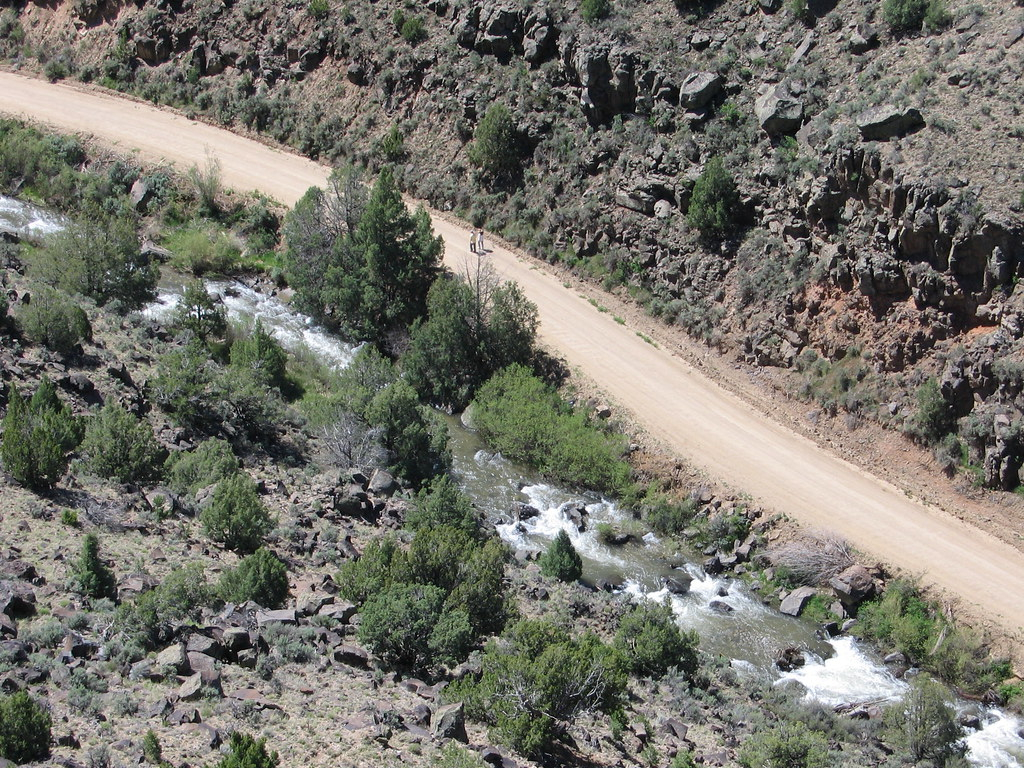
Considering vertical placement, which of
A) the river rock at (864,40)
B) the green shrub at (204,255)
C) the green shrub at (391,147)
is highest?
the river rock at (864,40)

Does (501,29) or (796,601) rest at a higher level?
(501,29)

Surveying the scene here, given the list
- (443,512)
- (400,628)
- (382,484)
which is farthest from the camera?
(382,484)

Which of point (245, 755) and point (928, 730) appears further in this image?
point (928, 730)

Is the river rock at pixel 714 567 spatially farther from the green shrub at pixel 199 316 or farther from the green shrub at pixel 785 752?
the green shrub at pixel 199 316

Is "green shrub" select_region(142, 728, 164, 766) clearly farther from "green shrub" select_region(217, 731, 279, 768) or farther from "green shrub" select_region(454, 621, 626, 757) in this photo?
"green shrub" select_region(454, 621, 626, 757)

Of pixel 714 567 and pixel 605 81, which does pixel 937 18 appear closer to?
pixel 605 81

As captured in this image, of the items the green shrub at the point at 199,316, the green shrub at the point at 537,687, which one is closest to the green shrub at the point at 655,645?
the green shrub at the point at 537,687

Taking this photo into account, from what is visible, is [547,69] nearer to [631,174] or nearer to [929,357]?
[631,174]

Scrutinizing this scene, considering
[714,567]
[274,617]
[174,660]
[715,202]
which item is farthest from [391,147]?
[174,660]
